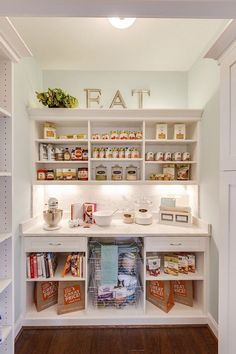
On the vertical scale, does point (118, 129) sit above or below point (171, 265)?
above

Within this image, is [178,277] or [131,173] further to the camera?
[131,173]

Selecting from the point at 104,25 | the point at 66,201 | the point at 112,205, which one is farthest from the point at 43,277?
the point at 104,25

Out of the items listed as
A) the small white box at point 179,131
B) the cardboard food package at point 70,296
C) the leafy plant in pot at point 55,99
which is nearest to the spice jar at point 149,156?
the small white box at point 179,131

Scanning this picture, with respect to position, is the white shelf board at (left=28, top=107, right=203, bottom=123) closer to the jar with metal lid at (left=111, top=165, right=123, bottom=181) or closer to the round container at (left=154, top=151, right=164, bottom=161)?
the round container at (left=154, top=151, right=164, bottom=161)

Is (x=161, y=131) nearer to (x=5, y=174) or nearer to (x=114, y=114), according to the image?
(x=114, y=114)

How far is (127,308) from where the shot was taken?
215 centimetres

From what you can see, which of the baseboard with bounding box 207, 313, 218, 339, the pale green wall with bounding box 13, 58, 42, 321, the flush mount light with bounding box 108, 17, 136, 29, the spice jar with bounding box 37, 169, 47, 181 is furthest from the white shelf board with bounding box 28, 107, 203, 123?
the baseboard with bounding box 207, 313, 218, 339

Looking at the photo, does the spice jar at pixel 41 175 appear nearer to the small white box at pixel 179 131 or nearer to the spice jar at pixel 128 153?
the spice jar at pixel 128 153

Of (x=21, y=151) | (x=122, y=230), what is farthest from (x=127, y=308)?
(x=21, y=151)

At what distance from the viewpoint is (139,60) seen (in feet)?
7.96

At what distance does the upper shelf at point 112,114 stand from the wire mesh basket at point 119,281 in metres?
1.29

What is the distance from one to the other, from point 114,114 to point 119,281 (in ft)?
5.38

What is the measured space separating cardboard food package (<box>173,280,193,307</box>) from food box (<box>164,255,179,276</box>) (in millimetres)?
207

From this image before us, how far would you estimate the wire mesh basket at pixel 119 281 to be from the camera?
213 centimetres
